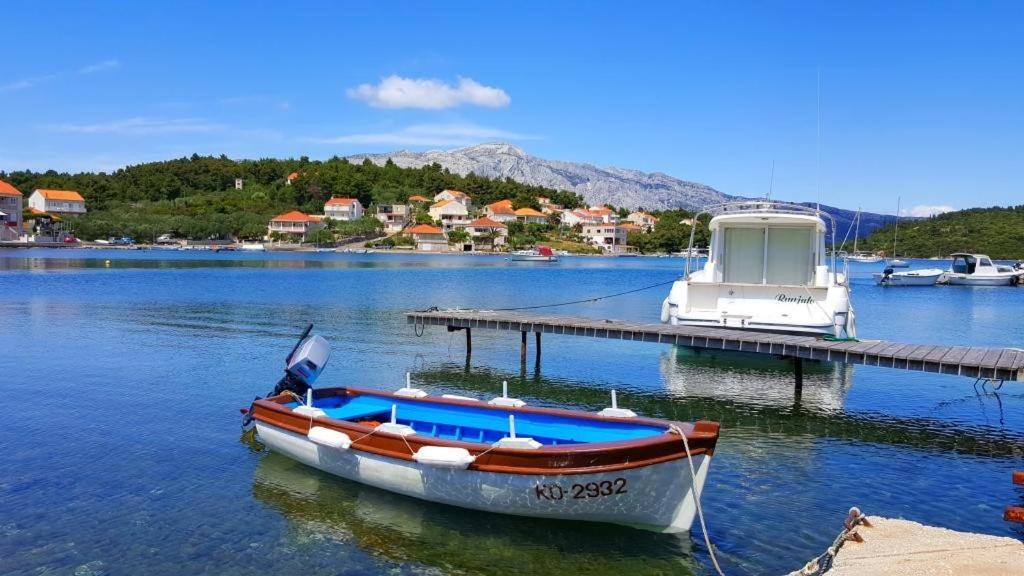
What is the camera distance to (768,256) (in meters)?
24.7

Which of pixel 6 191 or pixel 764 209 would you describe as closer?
pixel 764 209

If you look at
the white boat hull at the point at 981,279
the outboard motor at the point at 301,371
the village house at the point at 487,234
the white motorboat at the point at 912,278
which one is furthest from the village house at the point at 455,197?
the outboard motor at the point at 301,371

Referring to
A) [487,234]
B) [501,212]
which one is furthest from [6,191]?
[501,212]

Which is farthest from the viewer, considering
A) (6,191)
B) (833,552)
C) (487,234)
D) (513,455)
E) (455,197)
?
(455,197)

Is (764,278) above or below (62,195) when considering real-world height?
below

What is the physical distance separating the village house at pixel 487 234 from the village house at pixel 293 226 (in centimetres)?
3294

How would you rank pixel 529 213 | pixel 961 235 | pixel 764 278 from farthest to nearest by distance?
pixel 529 213 < pixel 961 235 < pixel 764 278

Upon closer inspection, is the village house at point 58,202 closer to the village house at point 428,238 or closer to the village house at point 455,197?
the village house at point 428,238

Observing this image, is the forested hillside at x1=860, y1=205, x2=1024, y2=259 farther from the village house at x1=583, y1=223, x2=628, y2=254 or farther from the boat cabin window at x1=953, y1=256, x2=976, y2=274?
the boat cabin window at x1=953, y1=256, x2=976, y2=274

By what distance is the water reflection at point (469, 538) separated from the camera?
9594 millimetres

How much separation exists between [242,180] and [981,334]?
180 meters

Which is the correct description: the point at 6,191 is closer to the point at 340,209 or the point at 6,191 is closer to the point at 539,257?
the point at 340,209

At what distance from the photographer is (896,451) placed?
48.4 ft

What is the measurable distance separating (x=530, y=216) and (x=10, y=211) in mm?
104256
